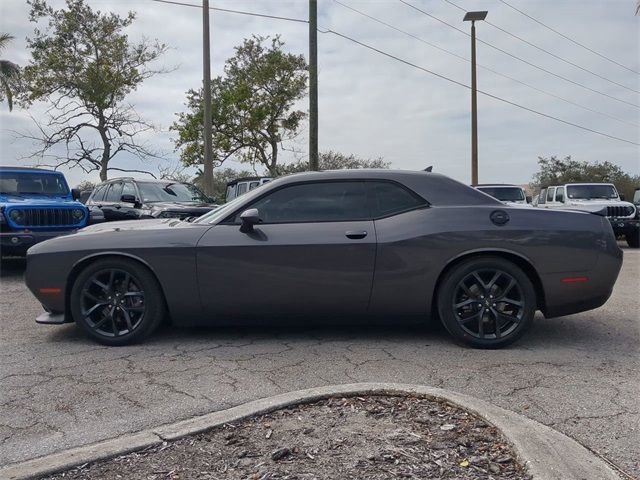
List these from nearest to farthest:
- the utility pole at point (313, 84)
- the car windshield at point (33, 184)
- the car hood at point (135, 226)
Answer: the car hood at point (135, 226)
the car windshield at point (33, 184)
the utility pole at point (313, 84)

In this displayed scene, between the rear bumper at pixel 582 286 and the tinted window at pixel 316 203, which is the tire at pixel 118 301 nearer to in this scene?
the tinted window at pixel 316 203

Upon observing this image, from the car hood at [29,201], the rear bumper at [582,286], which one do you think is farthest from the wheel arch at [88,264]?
the car hood at [29,201]

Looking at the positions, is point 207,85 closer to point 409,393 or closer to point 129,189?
point 129,189

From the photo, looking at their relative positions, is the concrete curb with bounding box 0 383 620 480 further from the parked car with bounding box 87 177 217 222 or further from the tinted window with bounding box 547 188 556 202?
the tinted window with bounding box 547 188 556 202

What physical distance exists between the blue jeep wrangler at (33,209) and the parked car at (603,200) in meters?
11.8

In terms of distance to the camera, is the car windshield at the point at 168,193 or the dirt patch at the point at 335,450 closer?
the dirt patch at the point at 335,450

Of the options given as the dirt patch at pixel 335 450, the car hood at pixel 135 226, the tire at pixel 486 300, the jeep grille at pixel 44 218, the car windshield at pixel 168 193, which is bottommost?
the dirt patch at pixel 335 450

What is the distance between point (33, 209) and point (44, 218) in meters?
0.22

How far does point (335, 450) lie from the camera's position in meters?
2.76

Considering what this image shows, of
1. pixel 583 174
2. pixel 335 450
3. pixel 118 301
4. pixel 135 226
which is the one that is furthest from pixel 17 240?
pixel 583 174

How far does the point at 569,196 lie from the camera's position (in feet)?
51.8

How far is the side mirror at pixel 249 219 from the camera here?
458 centimetres

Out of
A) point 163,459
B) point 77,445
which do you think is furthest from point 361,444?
point 77,445

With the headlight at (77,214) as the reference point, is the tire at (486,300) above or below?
below
